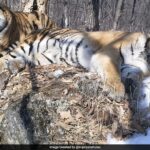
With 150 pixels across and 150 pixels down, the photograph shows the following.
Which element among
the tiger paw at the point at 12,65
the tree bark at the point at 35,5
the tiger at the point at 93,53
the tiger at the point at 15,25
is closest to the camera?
the tiger at the point at 93,53

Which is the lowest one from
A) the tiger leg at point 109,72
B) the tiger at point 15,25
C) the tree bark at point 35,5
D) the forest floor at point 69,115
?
the forest floor at point 69,115

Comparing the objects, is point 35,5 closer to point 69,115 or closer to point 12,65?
point 12,65

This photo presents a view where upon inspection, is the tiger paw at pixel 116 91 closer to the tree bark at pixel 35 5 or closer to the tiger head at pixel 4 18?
the tiger head at pixel 4 18

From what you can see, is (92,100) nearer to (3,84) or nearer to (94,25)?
(3,84)

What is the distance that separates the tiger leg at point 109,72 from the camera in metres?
4.32

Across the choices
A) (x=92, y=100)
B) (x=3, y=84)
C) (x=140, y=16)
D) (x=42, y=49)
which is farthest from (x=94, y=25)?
(x=92, y=100)

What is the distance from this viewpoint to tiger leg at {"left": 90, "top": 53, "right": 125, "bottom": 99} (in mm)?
4324

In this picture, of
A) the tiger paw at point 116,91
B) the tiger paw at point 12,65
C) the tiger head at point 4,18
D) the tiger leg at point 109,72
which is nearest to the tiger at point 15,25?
the tiger head at point 4,18

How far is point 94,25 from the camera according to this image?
10.3m

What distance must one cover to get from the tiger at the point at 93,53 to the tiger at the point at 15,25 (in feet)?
0.35

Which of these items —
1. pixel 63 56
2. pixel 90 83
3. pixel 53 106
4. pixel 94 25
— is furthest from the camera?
pixel 94 25

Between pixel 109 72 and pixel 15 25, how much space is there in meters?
1.82

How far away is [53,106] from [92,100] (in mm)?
373

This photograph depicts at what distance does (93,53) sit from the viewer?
5.04 m
